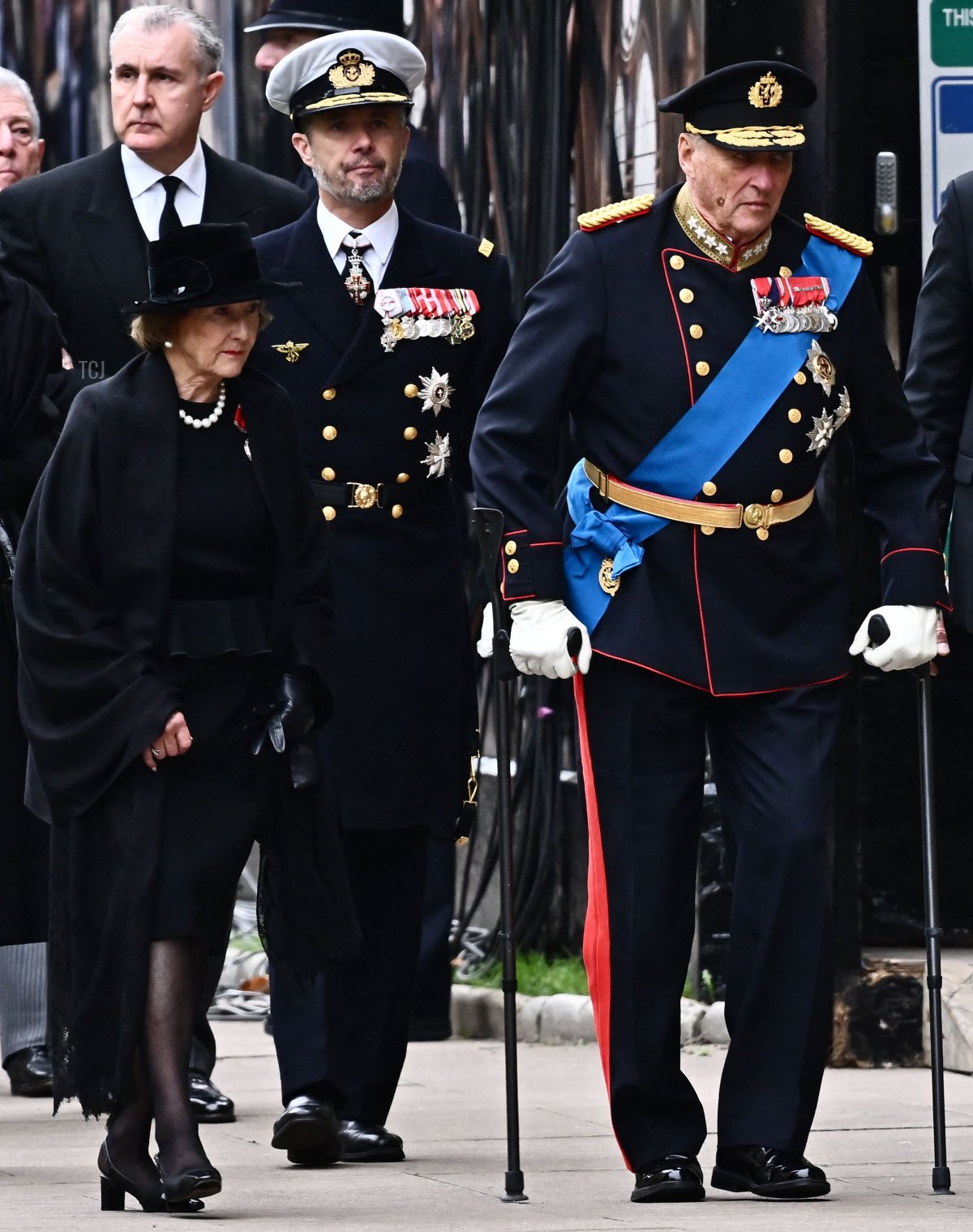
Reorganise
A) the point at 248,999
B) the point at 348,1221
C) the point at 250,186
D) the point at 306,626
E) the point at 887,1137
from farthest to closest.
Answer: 1. the point at 248,999
2. the point at 250,186
3. the point at 887,1137
4. the point at 306,626
5. the point at 348,1221

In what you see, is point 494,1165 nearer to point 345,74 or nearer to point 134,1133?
point 134,1133

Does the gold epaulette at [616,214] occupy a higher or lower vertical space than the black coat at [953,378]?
higher

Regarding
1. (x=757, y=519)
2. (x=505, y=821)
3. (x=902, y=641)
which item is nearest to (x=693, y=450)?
(x=757, y=519)

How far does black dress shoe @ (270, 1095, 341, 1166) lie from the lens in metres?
6.76

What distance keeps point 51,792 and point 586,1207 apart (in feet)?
4.14

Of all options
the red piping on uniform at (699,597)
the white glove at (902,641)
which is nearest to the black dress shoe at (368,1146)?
the red piping on uniform at (699,597)

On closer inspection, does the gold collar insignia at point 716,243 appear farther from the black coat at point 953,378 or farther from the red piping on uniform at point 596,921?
the red piping on uniform at point 596,921

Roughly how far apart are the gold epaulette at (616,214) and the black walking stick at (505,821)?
0.60 meters

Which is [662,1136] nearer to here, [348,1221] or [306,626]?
A: [348,1221]

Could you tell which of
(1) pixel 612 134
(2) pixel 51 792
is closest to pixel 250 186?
(1) pixel 612 134

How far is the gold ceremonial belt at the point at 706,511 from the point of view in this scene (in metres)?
6.37

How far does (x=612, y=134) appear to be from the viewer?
906 cm

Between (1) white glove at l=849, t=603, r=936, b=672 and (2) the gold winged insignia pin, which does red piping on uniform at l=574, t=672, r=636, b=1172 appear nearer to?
(1) white glove at l=849, t=603, r=936, b=672

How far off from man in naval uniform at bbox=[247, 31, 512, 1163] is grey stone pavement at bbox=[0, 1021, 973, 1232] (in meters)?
0.32
